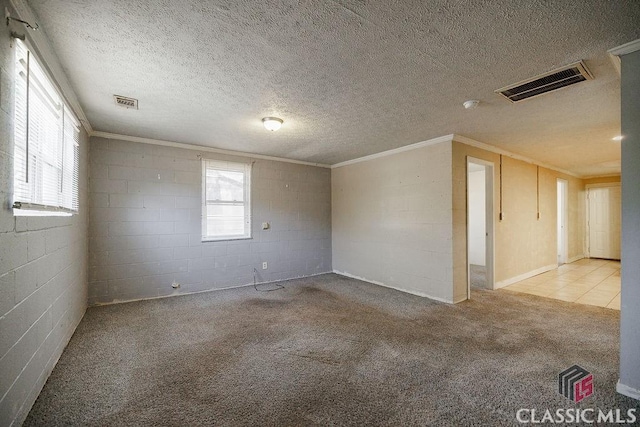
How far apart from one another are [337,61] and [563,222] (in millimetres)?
8018

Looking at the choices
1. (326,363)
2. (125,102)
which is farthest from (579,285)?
(125,102)

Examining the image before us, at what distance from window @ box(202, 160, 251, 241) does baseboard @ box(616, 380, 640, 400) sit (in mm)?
4658

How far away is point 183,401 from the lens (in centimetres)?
186

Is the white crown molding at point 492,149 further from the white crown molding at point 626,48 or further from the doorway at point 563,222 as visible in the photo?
the white crown molding at point 626,48

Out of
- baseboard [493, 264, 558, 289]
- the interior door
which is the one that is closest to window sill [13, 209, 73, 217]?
baseboard [493, 264, 558, 289]

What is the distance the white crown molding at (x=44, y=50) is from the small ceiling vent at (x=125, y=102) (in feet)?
1.11

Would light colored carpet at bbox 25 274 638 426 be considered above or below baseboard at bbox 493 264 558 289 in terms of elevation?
below

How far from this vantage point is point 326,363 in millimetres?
2336

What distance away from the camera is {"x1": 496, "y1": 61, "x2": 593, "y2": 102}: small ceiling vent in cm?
218

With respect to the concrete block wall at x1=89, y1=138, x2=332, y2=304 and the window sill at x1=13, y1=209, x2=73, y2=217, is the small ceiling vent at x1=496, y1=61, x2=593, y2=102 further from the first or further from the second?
the concrete block wall at x1=89, y1=138, x2=332, y2=304

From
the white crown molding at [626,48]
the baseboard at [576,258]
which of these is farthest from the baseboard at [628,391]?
the baseboard at [576,258]

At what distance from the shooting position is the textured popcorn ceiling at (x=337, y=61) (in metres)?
1.61

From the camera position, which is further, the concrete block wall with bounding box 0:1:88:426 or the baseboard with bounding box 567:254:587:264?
the baseboard with bounding box 567:254:587:264

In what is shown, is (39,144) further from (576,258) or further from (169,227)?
(576,258)
